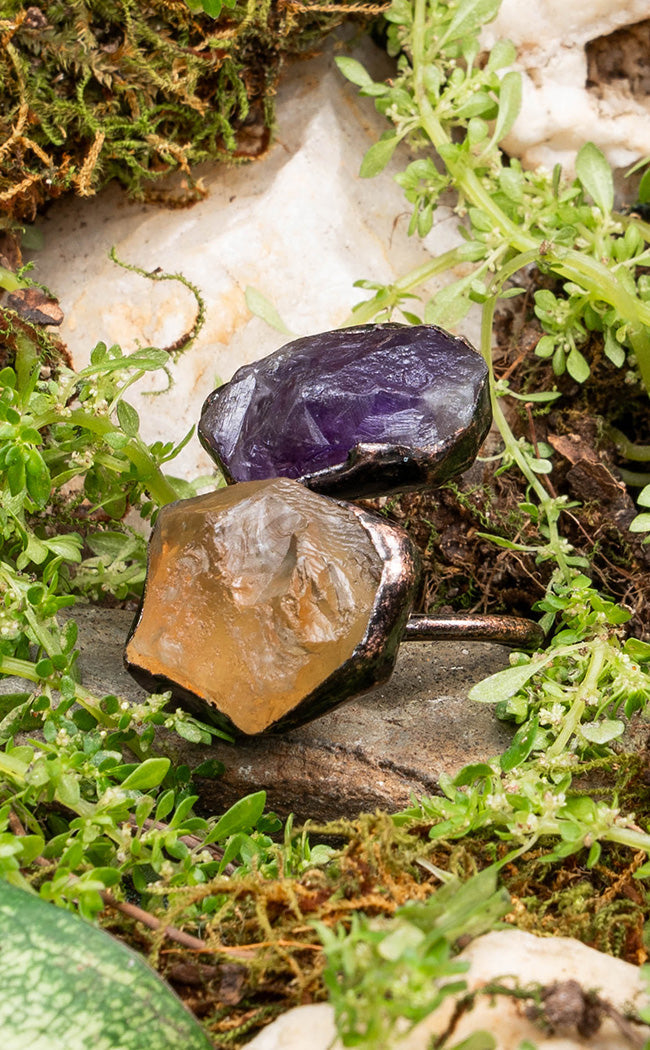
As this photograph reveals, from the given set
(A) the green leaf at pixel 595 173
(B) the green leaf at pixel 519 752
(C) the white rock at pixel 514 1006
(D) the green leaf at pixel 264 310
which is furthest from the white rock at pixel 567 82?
(C) the white rock at pixel 514 1006

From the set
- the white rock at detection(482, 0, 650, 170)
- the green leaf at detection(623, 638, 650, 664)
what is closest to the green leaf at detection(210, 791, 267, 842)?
the green leaf at detection(623, 638, 650, 664)

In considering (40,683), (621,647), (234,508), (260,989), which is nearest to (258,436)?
(234,508)

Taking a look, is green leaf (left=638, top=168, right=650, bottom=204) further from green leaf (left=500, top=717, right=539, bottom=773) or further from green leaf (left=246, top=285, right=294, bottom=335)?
green leaf (left=500, top=717, right=539, bottom=773)

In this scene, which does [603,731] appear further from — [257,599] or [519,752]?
[257,599]

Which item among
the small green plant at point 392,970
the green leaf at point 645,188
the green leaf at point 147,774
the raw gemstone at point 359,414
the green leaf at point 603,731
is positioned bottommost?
the green leaf at point 603,731

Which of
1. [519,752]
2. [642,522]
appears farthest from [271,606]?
[642,522]

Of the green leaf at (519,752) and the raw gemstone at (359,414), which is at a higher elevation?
the raw gemstone at (359,414)

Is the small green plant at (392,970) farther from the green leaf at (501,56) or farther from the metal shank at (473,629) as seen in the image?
the green leaf at (501,56)

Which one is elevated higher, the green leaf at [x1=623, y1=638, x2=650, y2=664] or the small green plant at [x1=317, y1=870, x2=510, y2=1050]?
the small green plant at [x1=317, y1=870, x2=510, y2=1050]
